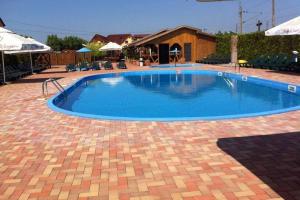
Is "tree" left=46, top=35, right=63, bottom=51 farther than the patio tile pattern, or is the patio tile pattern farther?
"tree" left=46, top=35, right=63, bottom=51

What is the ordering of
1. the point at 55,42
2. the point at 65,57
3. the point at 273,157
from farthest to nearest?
1. the point at 55,42
2. the point at 65,57
3. the point at 273,157

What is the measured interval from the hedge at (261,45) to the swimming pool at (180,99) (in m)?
4.73

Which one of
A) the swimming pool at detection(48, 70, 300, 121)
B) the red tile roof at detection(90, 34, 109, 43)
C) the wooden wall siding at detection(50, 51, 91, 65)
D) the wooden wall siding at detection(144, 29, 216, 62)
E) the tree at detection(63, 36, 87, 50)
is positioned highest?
the red tile roof at detection(90, 34, 109, 43)

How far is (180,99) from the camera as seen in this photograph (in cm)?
1351

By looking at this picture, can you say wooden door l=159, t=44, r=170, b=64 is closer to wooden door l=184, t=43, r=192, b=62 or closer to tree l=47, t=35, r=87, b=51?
wooden door l=184, t=43, r=192, b=62

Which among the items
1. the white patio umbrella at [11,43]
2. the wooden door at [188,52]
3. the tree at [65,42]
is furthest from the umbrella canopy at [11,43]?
the tree at [65,42]

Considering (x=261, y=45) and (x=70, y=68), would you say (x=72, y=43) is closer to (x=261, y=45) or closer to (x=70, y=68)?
(x=70, y=68)

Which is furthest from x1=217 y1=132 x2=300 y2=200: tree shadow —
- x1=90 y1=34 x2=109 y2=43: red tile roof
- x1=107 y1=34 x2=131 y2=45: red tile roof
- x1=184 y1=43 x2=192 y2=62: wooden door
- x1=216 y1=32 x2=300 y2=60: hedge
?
x1=90 y1=34 x2=109 y2=43: red tile roof

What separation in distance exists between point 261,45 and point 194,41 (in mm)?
9182

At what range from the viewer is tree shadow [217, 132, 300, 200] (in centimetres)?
402

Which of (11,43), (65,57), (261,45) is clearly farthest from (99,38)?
(11,43)

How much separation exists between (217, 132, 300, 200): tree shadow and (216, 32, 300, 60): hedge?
1624 centimetres

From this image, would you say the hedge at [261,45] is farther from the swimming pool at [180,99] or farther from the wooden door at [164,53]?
the wooden door at [164,53]

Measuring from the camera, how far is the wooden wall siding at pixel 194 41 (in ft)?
107
